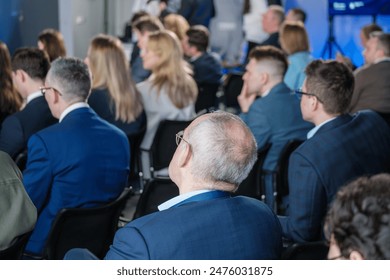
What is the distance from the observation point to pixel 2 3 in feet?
24.2

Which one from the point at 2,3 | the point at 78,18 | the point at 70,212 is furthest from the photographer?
the point at 78,18

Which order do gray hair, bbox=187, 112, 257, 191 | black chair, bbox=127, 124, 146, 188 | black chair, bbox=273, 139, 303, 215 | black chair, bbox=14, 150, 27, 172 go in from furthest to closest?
black chair, bbox=127, 124, 146, 188, black chair, bbox=273, 139, 303, 215, black chair, bbox=14, 150, 27, 172, gray hair, bbox=187, 112, 257, 191

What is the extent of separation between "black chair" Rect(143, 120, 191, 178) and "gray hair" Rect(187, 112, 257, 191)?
2.57m

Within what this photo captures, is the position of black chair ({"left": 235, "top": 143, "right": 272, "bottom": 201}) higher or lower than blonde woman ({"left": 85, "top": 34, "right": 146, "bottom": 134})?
lower

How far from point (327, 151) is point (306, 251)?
891 mm

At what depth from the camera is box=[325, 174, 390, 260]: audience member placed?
1555 millimetres

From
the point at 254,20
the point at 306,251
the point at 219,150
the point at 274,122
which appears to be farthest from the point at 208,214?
the point at 254,20

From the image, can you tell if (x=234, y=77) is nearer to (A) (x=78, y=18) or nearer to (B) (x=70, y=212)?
(A) (x=78, y=18)

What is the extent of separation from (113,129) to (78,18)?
721 centimetres

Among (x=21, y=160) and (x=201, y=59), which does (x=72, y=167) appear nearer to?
(x=21, y=160)

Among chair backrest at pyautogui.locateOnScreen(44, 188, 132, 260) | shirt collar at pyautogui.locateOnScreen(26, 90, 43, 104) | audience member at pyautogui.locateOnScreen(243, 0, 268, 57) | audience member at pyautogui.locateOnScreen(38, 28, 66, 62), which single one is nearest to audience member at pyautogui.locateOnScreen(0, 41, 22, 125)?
shirt collar at pyautogui.locateOnScreen(26, 90, 43, 104)

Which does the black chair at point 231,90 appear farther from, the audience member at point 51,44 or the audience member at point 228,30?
the audience member at point 228,30

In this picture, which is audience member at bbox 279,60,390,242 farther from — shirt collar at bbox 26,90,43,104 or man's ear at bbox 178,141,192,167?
shirt collar at bbox 26,90,43,104
